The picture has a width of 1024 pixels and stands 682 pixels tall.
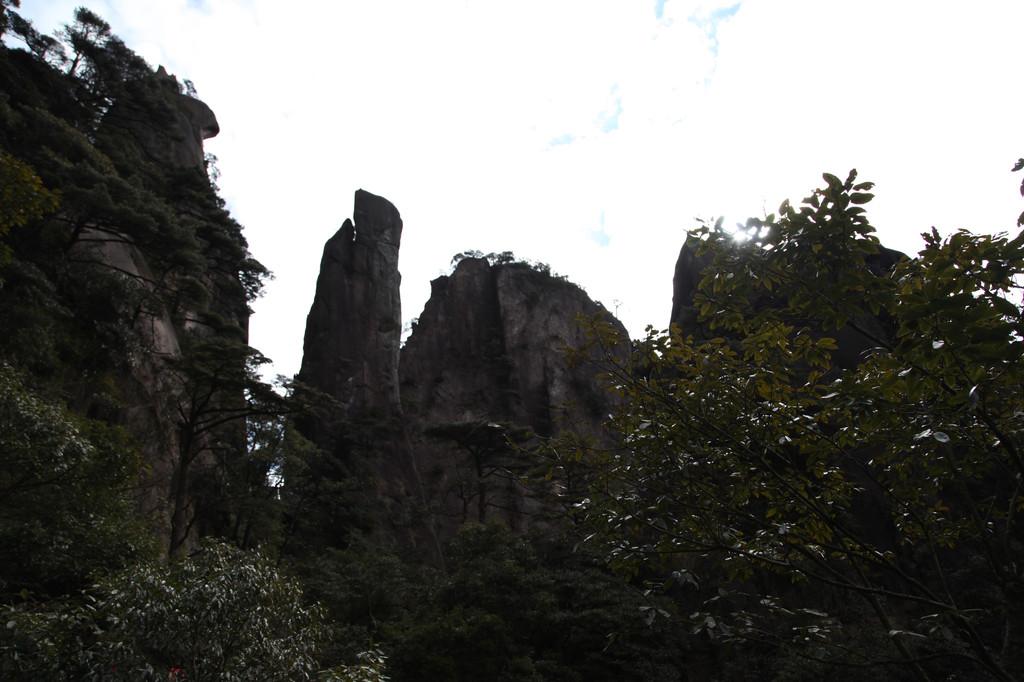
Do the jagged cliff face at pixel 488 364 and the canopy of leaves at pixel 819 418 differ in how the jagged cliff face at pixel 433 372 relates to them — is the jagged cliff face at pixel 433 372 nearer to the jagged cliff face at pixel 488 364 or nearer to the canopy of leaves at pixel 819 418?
the jagged cliff face at pixel 488 364

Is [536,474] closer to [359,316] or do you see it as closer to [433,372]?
→ [359,316]

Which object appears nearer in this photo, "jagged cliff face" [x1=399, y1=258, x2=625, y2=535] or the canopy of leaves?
the canopy of leaves

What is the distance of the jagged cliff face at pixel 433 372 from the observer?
2733cm

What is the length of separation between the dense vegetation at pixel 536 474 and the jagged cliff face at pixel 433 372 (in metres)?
5.99

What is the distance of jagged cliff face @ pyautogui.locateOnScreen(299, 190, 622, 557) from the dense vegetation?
19.6ft

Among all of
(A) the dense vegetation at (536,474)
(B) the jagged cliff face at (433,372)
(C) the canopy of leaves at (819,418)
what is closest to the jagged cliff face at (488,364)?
(B) the jagged cliff face at (433,372)

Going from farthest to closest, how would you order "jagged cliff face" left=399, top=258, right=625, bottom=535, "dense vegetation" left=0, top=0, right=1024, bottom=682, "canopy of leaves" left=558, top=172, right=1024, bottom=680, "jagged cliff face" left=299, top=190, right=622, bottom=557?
"jagged cliff face" left=399, top=258, right=625, bottom=535, "jagged cliff face" left=299, top=190, right=622, bottom=557, "dense vegetation" left=0, top=0, right=1024, bottom=682, "canopy of leaves" left=558, top=172, right=1024, bottom=680

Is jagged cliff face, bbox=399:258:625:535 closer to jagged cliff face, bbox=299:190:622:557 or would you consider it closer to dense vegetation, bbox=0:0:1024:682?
jagged cliff face, bbox=299:190:622:557

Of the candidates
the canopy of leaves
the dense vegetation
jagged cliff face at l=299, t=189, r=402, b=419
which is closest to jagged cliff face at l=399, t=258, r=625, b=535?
jagged cliff face at l=299, t=189, r=402, b=419

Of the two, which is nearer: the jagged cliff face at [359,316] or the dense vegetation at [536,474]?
the dense vegetation at [536,474]

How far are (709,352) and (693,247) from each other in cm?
71

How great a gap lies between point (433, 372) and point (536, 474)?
94.9 feet

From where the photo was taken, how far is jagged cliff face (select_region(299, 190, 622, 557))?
89.7 feet

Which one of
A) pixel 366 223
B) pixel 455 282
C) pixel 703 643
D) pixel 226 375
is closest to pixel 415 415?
pixel 455 282
